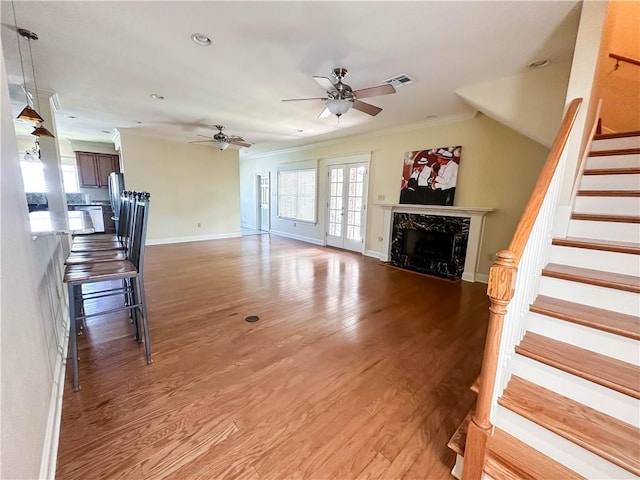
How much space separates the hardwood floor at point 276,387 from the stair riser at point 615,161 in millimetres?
1781

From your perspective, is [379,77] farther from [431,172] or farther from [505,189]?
[505,189]

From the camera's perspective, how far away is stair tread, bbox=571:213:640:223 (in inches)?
70.5

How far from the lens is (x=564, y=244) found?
5.98 ft

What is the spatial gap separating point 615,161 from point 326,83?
2.59 m

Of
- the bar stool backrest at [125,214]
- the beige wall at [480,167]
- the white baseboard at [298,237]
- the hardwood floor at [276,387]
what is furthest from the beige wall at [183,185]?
the beige wall at [480,167]

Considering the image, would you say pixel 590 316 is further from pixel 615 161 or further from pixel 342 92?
pixel 342 92

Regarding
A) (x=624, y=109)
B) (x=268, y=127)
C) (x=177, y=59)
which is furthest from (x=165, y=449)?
(x=624, y=109)

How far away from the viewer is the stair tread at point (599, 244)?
63.5 inches

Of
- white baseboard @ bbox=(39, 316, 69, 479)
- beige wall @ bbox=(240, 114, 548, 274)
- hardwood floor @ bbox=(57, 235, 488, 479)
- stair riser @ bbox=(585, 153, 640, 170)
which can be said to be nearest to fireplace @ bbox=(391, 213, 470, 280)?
beige wall @ bbox=(240, 114, 548, 274)

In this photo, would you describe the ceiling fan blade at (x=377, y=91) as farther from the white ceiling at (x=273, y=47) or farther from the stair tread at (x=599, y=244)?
the stair tread at (x=599, y=244)

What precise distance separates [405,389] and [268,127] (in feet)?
16.3

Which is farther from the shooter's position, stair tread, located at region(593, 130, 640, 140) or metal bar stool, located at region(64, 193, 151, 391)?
stair tread, located at region(593, 130, 640, 140)

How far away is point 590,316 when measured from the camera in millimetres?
1418

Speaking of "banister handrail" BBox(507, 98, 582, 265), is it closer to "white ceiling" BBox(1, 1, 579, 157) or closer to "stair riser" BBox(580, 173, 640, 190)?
"stair riser" BBox(580, 173, 640, 190)
